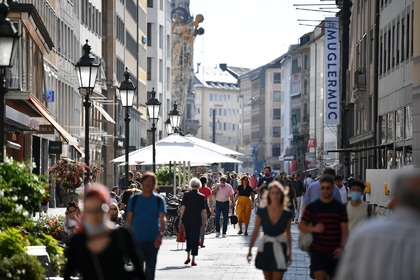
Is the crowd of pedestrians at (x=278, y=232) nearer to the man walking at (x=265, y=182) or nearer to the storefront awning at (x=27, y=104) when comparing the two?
the man walking at (x=265, y=182)

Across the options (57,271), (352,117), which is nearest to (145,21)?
(352,117)

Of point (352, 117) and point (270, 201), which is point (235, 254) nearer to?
point (270, 201)

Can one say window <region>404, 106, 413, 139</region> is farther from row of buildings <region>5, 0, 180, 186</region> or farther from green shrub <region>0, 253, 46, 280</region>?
green shrub <region>0, 253, 46, 280</region>

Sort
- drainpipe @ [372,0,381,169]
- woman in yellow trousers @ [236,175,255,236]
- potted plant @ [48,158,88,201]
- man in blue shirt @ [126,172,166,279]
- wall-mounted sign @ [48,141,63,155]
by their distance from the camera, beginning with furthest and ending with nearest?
drainpipe @ [372,0,381,169]
wall-mounted sign @ [48,141,63,155]
woman in yellow trousers @ [236,175,255,236]
potted plant @ [48,158,88,201]
man in blue shirt @ [126,172,166,279]

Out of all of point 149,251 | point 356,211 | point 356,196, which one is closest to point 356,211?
point 356,211

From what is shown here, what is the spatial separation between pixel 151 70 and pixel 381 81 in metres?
73.4

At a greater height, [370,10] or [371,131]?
[370,10]

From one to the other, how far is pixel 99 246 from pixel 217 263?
54.5ft

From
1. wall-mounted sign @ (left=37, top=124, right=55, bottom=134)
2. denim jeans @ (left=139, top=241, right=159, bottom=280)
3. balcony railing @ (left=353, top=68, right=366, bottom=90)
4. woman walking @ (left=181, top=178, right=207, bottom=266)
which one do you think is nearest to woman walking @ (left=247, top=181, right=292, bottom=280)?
denim jeans @ (left=139, top=241, right=159, bottom=280)

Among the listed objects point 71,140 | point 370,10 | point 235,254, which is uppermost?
point 370,10

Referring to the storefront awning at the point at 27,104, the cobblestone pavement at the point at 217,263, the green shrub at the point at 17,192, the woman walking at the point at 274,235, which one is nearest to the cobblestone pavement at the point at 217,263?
the cobblestone pavement at the point at 217,263

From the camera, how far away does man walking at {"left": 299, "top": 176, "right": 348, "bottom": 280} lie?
14742 millimetres

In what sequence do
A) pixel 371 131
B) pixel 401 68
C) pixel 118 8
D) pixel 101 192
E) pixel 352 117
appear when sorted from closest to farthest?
pixel 101 192, pixel 401 68, pixel 371 131, pixel 352 117, pixel 118 8

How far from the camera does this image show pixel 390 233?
6707 millimetres
